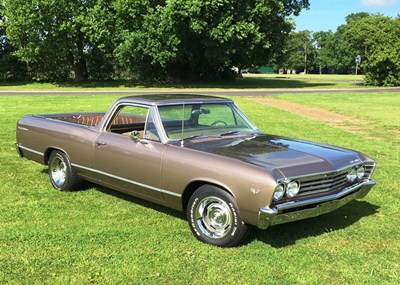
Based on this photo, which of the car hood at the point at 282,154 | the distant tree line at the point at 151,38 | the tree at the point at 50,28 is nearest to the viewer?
the car hood at the point at 282,154

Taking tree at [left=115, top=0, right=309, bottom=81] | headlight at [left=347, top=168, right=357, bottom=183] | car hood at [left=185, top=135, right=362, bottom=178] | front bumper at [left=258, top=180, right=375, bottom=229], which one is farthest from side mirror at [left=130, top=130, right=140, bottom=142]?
tree at [left=115, top=0, right=309, bottom=81]

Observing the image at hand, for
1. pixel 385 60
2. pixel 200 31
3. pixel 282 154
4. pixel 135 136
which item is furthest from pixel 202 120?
pixel 385 60

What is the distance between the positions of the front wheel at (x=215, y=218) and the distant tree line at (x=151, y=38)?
28234 mm

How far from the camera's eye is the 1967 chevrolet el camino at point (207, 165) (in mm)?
4273

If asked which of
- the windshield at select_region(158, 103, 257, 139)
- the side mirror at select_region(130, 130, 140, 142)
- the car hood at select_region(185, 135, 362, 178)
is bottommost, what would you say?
the car hood at select_region(185, 135, 362, 178)

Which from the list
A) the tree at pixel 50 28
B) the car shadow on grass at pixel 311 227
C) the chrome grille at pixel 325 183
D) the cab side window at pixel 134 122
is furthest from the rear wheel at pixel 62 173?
the tree at pixel 50 28

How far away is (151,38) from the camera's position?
1312 inches

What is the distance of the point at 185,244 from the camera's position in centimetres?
463

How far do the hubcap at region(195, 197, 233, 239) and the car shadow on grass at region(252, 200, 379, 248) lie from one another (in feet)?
1.27

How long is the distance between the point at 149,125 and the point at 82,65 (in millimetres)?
38422

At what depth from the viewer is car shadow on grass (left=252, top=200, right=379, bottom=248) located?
481 centimetres

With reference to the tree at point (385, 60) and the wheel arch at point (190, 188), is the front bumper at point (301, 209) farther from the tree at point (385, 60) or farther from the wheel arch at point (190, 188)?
the tree at point (385, 60)

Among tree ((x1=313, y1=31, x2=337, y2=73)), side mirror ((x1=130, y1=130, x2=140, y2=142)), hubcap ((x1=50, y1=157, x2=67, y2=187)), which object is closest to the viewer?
side mirror ((x1=130, y1=130, x2=140, y2=142))

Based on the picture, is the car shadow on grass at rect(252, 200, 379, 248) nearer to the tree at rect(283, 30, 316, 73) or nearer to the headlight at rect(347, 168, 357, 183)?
the headlight at rect(347, 168, 357, 183)
